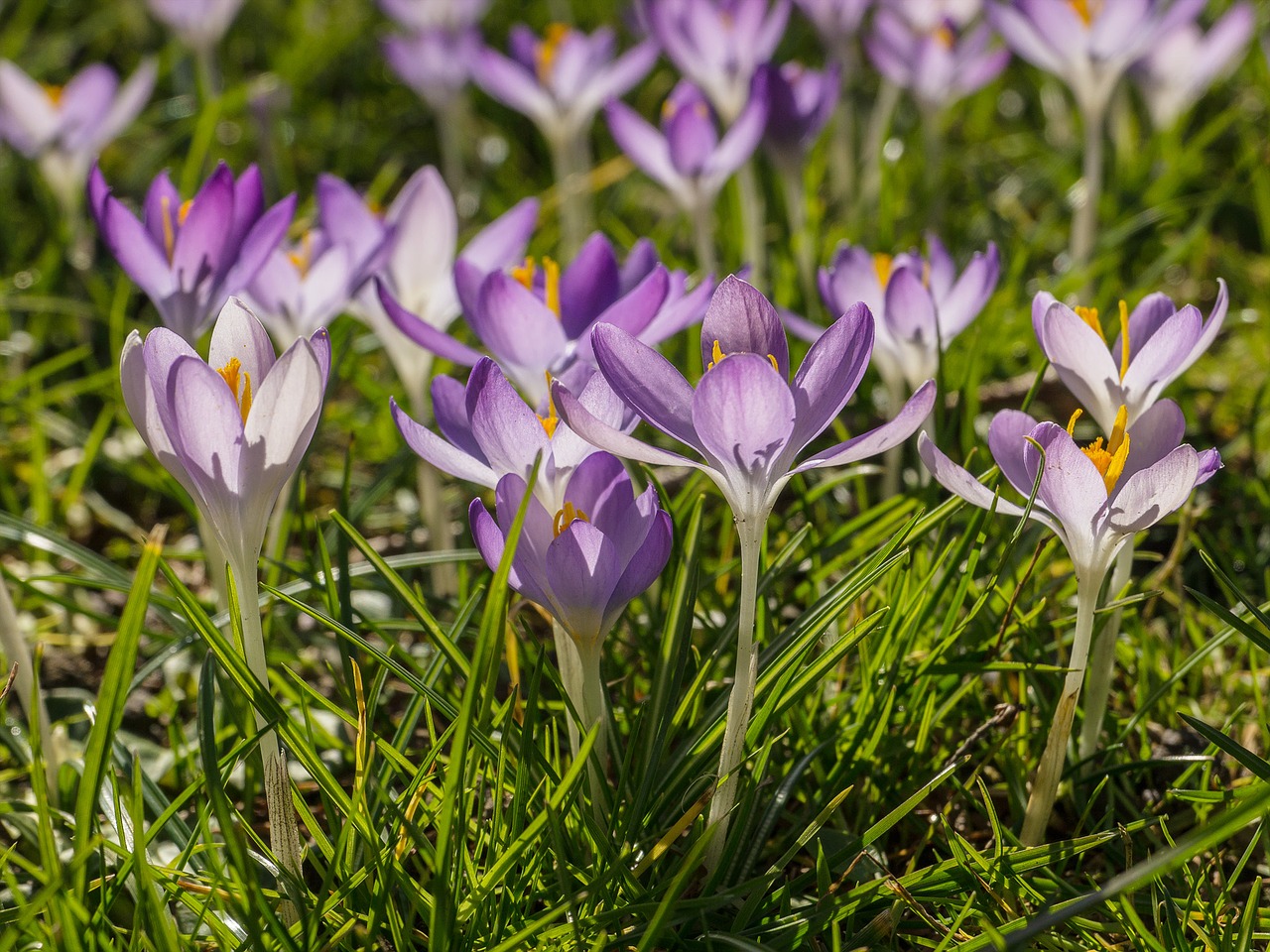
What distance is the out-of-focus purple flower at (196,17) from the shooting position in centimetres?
273

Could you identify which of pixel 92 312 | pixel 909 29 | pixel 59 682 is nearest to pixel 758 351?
pixel 59 682

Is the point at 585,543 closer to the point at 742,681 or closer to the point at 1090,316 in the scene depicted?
the point at 742,681

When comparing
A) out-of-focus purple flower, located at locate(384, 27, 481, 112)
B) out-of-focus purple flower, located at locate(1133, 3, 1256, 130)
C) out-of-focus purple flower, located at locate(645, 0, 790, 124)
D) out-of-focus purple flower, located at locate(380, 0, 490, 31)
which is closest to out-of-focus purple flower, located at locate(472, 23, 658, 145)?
out-of-focus purple flower, located at locate(645, 0, 790, 124)

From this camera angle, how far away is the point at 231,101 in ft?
8.14

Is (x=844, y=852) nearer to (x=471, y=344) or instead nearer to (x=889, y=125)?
(x=471, y=344)

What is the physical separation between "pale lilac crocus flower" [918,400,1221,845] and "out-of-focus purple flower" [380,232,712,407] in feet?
1.24

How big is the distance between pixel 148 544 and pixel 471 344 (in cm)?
144

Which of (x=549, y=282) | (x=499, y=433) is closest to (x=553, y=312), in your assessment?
(x=549, y=282)

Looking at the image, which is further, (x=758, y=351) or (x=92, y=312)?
(x=92, y=312)

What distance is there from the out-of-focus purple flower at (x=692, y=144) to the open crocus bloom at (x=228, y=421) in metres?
1.06

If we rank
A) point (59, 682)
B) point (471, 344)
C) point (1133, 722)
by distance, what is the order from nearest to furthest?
point (1133, 722)
point (59, 682)
point (471, 344)

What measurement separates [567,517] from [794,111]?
138cm

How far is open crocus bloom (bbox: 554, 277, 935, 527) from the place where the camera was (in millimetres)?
917

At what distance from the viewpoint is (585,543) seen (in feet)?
3.22
